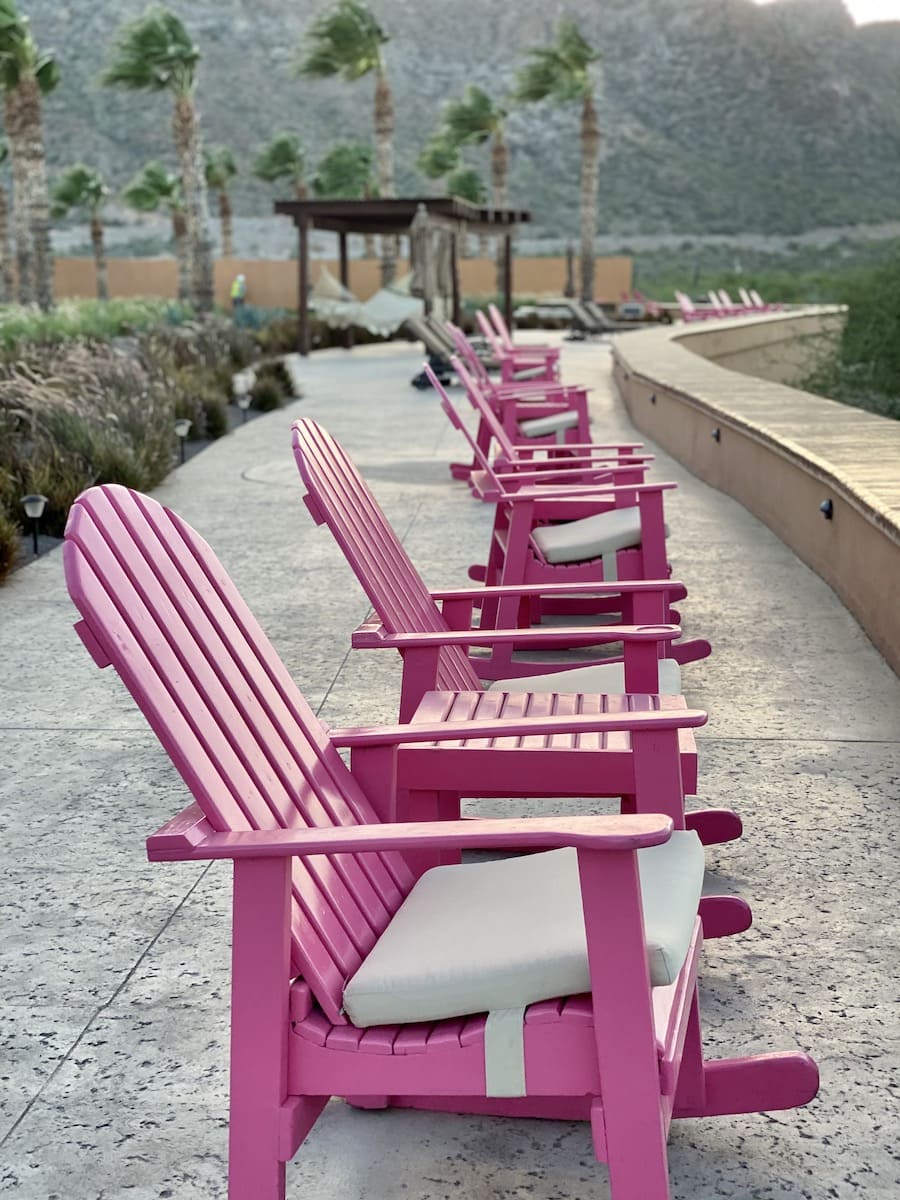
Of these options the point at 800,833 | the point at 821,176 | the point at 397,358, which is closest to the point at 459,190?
the point at 821,176

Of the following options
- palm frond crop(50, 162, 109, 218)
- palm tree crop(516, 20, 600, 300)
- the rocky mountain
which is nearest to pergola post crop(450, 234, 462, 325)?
palm tree crop(516, 20, 600, 300)

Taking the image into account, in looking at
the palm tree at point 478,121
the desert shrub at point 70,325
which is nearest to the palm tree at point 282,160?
the palm tree at point 478,121

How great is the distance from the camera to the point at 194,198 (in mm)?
32188

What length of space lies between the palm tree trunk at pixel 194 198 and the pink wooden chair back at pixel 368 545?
27.6 metres

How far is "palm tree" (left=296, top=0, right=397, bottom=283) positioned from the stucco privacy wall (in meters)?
24.9

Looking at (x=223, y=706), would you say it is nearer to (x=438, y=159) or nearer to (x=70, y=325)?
(x=70, y=325)

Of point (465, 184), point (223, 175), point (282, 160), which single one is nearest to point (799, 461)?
point (223, 175)

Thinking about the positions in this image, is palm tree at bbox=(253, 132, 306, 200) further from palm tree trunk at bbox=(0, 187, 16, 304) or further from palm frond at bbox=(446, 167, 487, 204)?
palm tree trunk at bbox=(0, 187, 16, 304)

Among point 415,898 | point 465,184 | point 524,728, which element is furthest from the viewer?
point 465,184

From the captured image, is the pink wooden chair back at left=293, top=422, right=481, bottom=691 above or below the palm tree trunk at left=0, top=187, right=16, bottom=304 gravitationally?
above

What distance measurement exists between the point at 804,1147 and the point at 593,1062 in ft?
2.19

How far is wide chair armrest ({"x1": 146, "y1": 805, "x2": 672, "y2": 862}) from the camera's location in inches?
85.3

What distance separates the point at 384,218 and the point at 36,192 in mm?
6945

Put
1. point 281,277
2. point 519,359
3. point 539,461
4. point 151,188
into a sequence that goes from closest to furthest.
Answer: point 539,461
point 519,359
point 281,277
point 151,188
